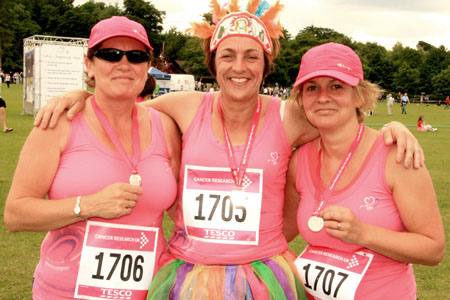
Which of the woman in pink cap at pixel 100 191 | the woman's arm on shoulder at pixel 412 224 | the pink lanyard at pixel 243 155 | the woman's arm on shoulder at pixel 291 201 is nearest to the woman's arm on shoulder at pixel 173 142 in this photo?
the woman in pink cap at pixel 100 191

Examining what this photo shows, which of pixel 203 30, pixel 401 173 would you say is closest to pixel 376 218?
pixel 401 173

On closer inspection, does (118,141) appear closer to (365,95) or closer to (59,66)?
(365,95)

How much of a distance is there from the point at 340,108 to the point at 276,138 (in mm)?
453

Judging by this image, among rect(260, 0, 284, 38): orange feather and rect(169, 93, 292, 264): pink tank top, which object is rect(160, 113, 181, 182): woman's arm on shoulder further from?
rect(260, 0, 284, 38): orange feather

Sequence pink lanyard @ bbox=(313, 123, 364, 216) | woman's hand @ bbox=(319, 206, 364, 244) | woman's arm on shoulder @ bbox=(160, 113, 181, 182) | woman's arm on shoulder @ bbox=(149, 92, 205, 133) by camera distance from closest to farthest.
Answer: woman's hand @ bbox=(319, 206, 364, 244)
pink lanyard @ bbox=(313, 123, 364, 216)
woman's arm on shoulder @ bbox=(160, 113, 181, 182)
woman's arm on shoulder @ bbox=(149, 92, 205, 133)

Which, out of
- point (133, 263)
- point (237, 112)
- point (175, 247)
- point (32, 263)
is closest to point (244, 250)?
point (175, 247)

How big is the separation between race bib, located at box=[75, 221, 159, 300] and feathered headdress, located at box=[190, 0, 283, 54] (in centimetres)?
135

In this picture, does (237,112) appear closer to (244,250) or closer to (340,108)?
(340,108)

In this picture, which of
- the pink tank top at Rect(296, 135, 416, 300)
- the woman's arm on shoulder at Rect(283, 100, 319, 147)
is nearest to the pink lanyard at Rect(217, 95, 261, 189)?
the woman's arm on shoulder at Rect(283, 100, 319, 147)

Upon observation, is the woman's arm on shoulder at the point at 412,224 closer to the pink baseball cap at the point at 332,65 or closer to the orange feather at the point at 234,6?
the pink baseball cap at the point at 332,65

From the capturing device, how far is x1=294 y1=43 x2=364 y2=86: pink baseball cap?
8.51ft

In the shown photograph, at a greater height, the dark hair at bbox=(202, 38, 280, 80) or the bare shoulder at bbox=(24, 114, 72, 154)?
the dark hair at bbox=(202, 38, 280, 80)

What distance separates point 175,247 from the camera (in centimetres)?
282

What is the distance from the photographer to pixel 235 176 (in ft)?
9.00
